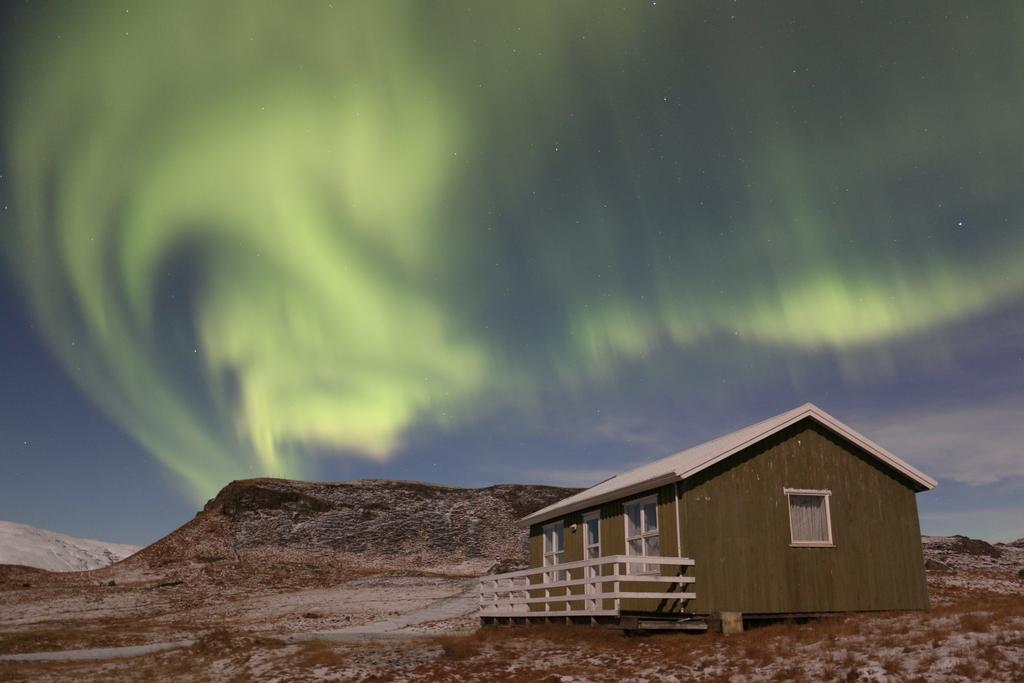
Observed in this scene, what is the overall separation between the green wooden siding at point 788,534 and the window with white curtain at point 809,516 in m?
0.20

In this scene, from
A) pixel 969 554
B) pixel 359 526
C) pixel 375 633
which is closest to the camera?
pixel 375 633

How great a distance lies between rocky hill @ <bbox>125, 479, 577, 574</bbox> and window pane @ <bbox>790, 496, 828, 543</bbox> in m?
40.0

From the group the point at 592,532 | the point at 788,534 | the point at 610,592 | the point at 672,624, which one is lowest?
the point at 672,624

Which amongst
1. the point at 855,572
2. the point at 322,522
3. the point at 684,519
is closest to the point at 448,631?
the point at 684,519

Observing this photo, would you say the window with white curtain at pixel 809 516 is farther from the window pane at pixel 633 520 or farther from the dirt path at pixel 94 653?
the dirt path at pixel 94 653

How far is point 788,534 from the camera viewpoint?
2184 cm

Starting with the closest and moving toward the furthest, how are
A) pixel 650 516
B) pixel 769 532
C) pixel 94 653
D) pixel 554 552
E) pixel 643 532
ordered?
pixel 94 653
pixel 769 532
pixel 650 516
pixel 643 532
pixel 554 552

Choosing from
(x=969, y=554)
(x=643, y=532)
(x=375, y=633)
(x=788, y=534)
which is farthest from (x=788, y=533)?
(x=969, y=554)

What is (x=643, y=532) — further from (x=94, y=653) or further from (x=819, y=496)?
(x=94, y=653)

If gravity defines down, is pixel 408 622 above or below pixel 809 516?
below

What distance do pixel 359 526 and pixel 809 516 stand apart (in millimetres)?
54902

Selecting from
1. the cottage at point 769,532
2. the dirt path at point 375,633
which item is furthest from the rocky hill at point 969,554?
the cottage at point 769,532

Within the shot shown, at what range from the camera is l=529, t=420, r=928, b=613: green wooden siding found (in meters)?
21.0

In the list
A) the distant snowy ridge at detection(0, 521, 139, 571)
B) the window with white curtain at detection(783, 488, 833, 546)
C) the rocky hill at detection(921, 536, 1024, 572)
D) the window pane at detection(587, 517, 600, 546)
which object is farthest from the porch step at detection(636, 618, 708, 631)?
the distant snowy ridge at detection(0, 521, 139, 571)
